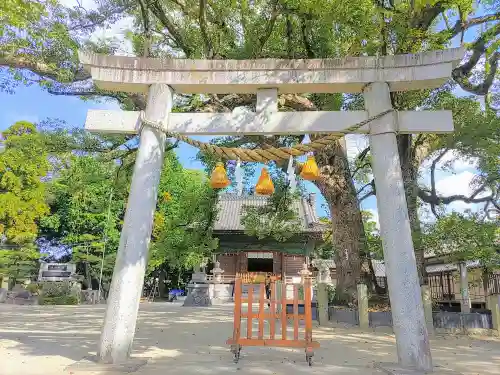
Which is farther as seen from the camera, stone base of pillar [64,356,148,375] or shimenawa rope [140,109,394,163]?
shimenawa rope [140,109,394,163]

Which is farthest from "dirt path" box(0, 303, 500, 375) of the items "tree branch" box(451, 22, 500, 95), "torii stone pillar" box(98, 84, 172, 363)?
"tree branch" box(451, 22, 500, 95)

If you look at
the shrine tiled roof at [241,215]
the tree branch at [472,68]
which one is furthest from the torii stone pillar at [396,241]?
the shrine tiled roof at [241,215]

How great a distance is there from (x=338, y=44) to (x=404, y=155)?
3.43 meters

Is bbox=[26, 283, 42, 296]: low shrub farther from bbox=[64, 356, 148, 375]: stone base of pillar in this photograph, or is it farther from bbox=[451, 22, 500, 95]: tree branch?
bbox=[451, 22, 500, 95]: tree branch

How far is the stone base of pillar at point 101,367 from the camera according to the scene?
435cm

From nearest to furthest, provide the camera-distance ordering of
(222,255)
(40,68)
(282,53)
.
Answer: (40,68), (282,53), (222,255)

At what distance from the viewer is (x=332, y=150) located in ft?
36.4

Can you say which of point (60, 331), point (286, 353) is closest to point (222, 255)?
point (60, 331)

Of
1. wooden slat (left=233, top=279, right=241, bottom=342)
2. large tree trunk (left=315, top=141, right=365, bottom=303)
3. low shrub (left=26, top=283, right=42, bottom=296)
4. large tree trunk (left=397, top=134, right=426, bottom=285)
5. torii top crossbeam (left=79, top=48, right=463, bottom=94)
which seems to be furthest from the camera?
low shrub (left=26, top=283, right=42, bottom=296)

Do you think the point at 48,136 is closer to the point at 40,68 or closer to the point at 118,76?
the point at 40,68

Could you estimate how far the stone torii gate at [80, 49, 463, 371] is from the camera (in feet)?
17.1

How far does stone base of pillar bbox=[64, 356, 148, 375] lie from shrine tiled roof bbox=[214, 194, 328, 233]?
1702 centimetres

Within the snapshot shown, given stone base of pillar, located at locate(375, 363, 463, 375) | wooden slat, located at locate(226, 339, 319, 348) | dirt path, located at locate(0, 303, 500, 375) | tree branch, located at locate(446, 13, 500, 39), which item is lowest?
dirt path, located at locate(0, 303, 500, 375)

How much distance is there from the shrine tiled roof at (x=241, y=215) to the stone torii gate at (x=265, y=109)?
16.2 meters
